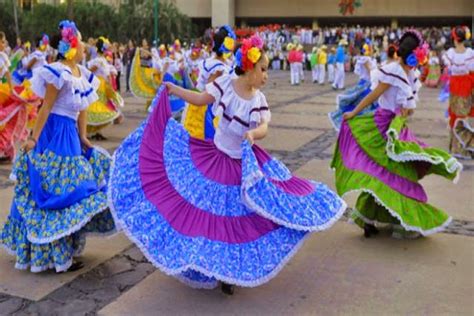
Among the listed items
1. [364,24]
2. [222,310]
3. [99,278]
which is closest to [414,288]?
[222,310]

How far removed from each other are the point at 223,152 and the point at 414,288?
160cm

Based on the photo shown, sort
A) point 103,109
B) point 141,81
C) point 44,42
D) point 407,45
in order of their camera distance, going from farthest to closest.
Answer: point 141,81, point 44,42, point 103,109, point 407,45

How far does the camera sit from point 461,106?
8.88m

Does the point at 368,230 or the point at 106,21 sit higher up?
the point at 106,21

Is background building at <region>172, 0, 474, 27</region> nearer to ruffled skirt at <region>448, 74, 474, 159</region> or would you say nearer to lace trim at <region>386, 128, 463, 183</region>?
ruffled skirt at <region>448, 74, 474, 159</region>

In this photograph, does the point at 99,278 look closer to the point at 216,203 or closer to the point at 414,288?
the point at 216,203

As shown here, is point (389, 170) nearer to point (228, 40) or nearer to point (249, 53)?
point (228, 40)

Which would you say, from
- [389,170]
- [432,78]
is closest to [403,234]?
[389,170]

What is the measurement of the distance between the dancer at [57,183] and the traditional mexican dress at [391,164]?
6.91 feet

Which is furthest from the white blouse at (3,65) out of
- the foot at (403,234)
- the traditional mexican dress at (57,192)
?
the foot at (403,234)

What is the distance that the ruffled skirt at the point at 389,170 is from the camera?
16.6 ft

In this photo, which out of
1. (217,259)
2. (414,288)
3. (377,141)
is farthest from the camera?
(377,141)

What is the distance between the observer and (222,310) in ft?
12.9

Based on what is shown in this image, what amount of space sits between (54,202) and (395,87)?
9.53ft
